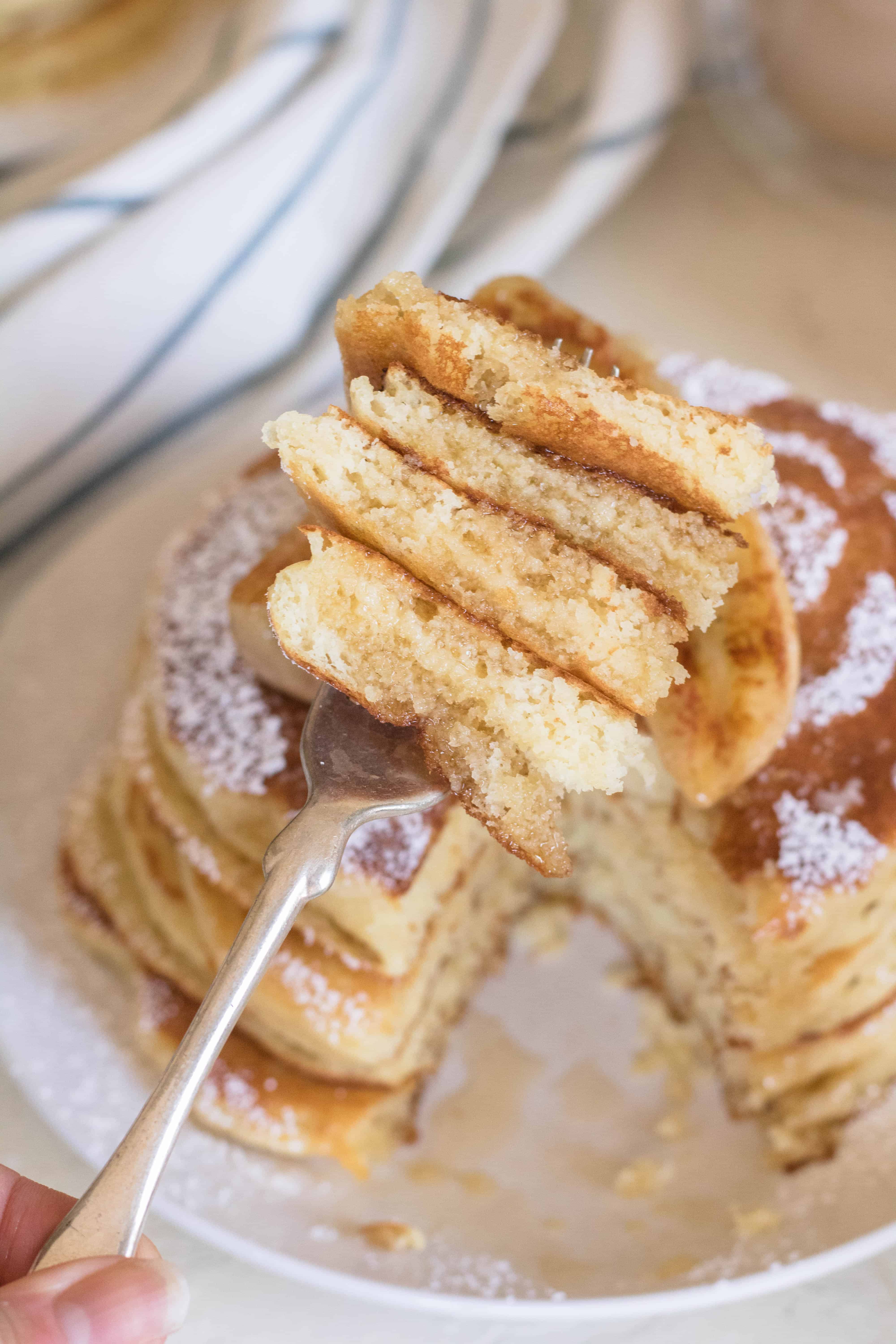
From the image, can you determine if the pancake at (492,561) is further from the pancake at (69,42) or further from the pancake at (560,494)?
the pancake at (69,42)

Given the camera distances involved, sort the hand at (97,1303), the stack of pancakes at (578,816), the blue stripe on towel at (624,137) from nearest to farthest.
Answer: the hand at (97,1303)
the stack of pancakes at (578,816)
the blue stripe on towel at (624,137)

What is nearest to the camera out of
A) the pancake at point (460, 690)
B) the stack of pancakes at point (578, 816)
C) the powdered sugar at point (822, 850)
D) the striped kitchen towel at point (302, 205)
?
the pancake at point (460, 690)

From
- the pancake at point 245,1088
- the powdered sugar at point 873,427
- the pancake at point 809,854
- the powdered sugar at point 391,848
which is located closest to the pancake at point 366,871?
the powdered sugar at point 391,848

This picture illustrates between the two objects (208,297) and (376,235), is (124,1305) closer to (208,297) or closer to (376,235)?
(208,297)

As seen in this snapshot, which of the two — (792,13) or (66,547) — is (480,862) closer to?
(66,547)

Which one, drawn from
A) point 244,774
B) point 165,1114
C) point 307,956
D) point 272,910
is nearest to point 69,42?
point 244,774

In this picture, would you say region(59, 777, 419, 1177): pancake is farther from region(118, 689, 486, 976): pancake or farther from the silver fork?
the silver fork
